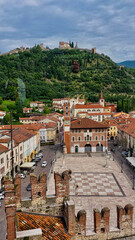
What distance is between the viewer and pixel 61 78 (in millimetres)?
161875

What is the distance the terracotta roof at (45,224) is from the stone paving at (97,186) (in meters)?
11.5

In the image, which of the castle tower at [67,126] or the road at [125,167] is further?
the castle tower at [67,126]

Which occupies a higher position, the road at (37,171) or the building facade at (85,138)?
the building facade at (85,138)

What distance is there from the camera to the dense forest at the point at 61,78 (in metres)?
123

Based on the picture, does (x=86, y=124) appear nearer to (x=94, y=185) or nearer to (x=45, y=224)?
(x=94, y=185)

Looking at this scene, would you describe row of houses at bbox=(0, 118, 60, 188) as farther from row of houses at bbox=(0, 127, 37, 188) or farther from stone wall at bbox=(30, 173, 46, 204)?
stone wall at bbox=(30, 173, 46, 204)

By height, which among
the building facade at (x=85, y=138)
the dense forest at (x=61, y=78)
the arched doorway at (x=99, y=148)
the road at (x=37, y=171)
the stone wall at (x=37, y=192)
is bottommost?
the road at (x=37, y=171)

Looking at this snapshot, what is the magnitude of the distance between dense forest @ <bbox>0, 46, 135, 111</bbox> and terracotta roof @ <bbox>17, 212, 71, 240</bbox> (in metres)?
95.0

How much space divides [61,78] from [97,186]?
139 m

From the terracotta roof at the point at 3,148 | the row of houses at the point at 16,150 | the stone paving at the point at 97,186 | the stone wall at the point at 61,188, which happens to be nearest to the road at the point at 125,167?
the stone paving at the point at 97,186

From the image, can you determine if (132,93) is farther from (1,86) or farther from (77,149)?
(77,149)

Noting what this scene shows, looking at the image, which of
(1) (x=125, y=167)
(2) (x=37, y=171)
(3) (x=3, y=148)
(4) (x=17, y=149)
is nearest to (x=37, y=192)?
(3) (x=3, y=148)

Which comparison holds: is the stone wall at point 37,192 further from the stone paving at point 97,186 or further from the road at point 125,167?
the road at point 125,167

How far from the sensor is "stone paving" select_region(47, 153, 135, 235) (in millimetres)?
23948
